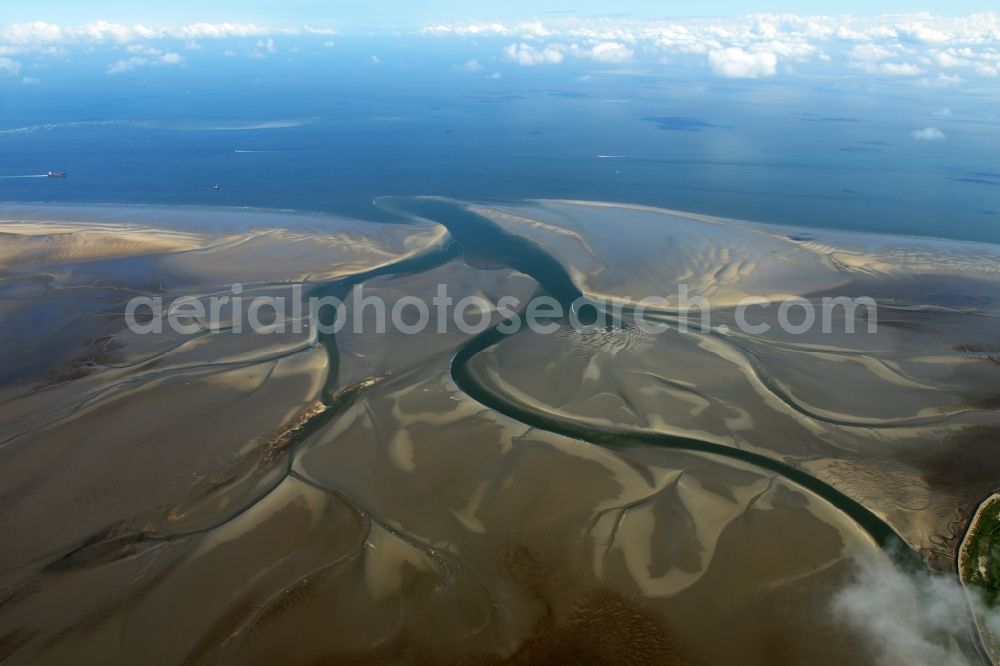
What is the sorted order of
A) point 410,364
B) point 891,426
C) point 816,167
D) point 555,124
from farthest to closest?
point 555,124 < point 816,167 < point 410,364 < point 891,426

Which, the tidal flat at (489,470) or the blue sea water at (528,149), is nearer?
the tidal flat at (489,470)

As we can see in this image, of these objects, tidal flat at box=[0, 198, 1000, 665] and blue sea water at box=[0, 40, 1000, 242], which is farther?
blue sea water at box=[0, 40, 1000, 242]

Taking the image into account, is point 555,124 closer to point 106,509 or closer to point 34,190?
point 34,190

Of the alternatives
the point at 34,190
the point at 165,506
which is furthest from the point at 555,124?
the point at 165,506

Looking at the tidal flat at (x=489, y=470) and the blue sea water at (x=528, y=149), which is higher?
the blue sea water at (x=528, y=149)
